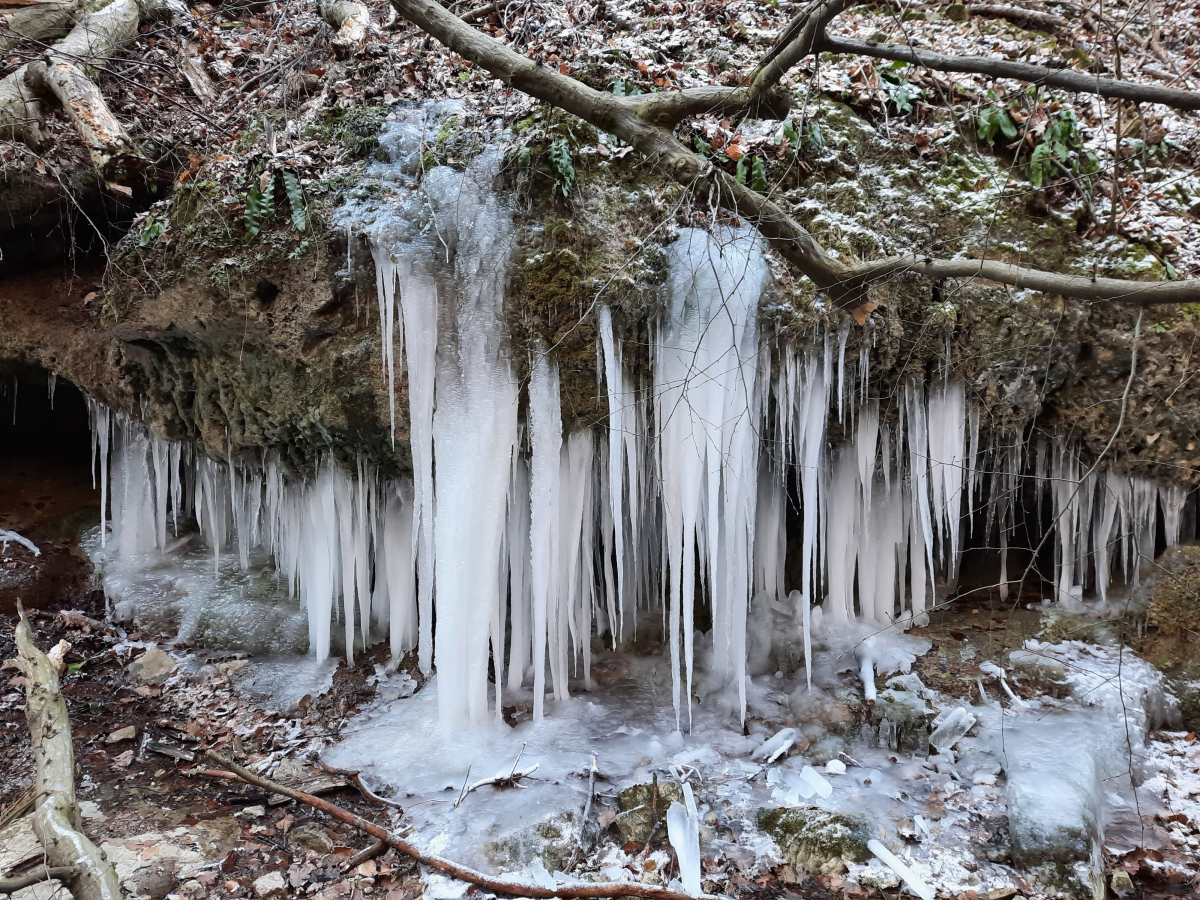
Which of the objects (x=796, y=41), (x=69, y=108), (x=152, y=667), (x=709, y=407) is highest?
(x=69, y=108)

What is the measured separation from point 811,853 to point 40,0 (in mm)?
8085

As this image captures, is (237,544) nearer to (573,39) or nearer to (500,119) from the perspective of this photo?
(500,119)

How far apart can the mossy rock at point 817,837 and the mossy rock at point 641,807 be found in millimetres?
465

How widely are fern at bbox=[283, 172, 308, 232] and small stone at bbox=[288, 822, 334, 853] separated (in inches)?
124

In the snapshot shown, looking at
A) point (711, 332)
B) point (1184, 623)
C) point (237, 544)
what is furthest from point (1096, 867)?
point (237, 544)

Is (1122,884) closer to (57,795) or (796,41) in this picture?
(796,41)

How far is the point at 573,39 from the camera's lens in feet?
15.9

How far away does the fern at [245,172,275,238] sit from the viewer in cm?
393

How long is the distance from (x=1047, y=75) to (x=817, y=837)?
347 centimetres

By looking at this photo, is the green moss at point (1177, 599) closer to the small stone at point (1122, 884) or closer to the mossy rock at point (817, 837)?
the small stone at point (1122, 884)

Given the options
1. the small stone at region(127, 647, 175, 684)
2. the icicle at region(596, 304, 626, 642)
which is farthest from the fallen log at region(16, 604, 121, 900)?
the icicle at region(596, 304, 626, 642)

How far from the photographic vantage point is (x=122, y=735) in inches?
167

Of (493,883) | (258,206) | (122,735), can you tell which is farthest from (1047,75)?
(122,735)

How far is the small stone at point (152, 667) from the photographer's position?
5.11 meters
